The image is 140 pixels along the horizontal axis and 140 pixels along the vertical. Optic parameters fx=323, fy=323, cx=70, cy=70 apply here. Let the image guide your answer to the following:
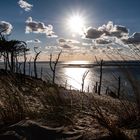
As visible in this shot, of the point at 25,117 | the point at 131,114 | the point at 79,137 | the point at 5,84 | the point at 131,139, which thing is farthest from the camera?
the point at 5,84

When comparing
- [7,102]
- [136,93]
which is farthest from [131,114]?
[7,102]

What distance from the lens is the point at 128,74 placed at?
11.4 feet

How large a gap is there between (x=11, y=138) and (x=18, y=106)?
1014 millimetres

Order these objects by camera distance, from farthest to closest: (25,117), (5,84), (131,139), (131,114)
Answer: (5,84) → (25,117) → (131,114) → (131,139)

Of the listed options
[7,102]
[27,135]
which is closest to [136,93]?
[27,135]

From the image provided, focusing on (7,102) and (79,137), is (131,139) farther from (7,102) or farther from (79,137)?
(7,102)

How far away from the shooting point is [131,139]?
3.11 m

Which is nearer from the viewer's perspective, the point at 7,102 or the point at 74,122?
the point at 74,122

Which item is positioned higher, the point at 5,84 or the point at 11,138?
the point at 5,84

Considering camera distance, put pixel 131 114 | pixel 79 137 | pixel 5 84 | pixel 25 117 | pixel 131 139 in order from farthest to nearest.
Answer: pixel 5 84
pixel 25 117
pixel 131 114
pixel 79 137
pixel 131 139

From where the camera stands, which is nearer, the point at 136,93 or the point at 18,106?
the point at 136,93

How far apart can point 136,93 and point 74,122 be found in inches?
37.2

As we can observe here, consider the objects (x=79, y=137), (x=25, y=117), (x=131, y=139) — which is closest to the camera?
(x=131, y=139)

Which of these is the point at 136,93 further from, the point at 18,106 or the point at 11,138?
the point at 18,106
